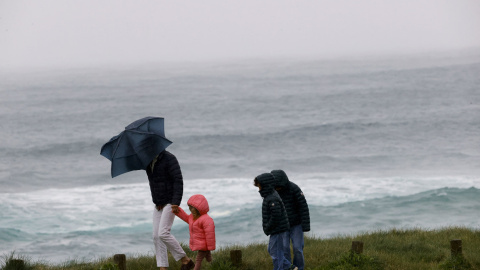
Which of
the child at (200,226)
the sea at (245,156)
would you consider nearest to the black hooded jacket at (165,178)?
the child at (200,226)

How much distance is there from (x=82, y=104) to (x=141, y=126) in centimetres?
7973

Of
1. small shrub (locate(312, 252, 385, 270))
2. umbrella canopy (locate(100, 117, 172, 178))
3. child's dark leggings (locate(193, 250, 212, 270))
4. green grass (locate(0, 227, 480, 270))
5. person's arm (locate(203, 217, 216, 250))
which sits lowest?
green grass (locate(0, 227, 480, 270))

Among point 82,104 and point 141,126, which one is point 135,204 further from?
point 82,104

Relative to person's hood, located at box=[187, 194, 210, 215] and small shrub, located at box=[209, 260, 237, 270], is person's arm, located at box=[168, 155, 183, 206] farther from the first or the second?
small shrub, located at box=[209, 260, 237, 270]

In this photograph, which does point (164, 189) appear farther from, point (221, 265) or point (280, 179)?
point (280, 179)

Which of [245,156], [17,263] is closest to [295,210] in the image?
[17,263]

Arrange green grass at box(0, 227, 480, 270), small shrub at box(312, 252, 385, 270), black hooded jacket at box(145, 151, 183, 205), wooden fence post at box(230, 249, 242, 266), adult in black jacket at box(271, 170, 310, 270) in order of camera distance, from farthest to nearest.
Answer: wooden fence post at box(230, 249, 242, 266)
green grass at box(0, 227, 480, 270)
small shrub at box(312, 252, 385, 270)
adult in black jacket at box(271, 170, 310, 270)
black hooded jacket at box(145, 151, 183, 205)

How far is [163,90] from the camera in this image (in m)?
106

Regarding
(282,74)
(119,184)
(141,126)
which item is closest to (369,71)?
(282,74)

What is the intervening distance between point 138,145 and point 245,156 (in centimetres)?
4199

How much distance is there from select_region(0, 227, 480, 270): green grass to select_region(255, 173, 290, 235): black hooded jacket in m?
1.31

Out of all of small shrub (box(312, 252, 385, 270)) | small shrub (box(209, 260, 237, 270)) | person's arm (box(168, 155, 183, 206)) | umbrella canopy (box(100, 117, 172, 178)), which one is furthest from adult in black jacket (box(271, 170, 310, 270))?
umbrella canopy (box(100, 117, 172, 178))

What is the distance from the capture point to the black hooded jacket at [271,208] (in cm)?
952

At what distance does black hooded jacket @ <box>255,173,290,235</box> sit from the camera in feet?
31.2
